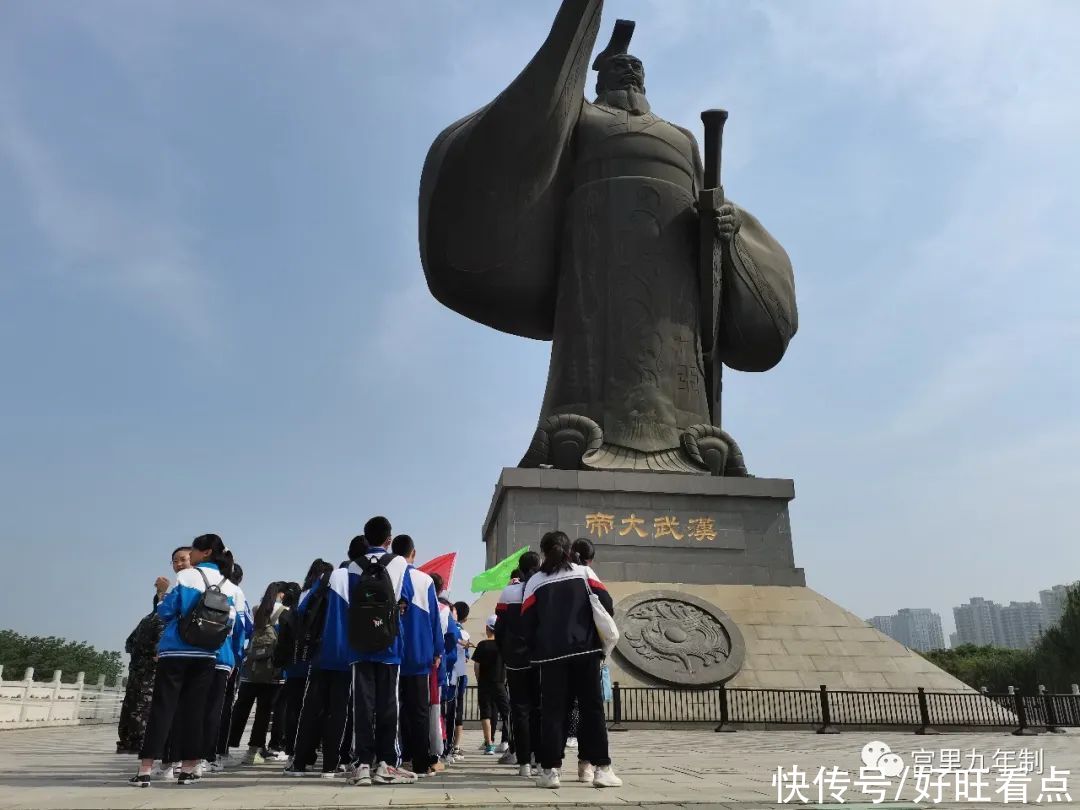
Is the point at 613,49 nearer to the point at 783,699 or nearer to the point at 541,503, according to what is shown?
the point at 541,503

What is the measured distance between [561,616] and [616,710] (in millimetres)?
6606

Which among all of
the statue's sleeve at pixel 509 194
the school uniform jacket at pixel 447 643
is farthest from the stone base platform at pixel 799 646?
the statue's sleeve at pixel 509 194

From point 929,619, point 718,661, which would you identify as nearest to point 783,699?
point 718,661

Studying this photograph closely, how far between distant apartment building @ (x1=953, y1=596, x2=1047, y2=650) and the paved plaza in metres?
103

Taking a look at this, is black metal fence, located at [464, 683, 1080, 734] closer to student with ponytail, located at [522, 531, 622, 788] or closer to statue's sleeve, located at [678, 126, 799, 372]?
student with ponytail, located at [522, 531, 622, 788]

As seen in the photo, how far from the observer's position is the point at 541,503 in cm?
1401

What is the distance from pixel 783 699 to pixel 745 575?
3085 mm

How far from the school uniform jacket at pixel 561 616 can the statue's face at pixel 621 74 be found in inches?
607

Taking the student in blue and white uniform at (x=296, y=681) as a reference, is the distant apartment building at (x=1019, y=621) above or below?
above

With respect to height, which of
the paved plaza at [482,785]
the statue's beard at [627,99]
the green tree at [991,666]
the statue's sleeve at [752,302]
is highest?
the statue's beard at [627,99]

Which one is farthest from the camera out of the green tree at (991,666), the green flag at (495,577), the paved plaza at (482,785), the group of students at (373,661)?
the green tree at (991,666)

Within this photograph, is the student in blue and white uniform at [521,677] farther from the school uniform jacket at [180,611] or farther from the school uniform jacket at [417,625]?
the school uniform jacket at [180,611]

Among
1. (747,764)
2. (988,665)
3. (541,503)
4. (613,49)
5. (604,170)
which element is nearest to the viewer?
(747,764)

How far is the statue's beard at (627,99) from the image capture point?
17.5 meters
